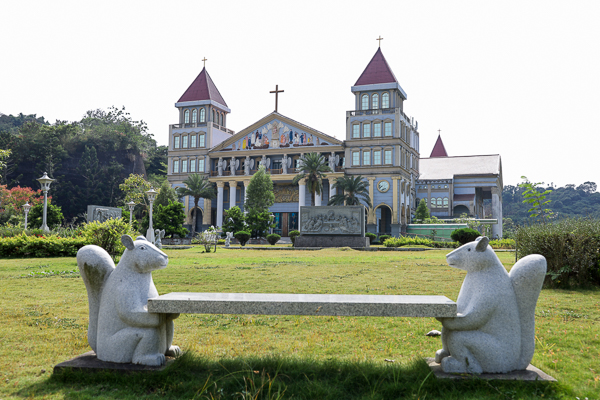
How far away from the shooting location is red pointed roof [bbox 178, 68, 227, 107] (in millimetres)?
52750

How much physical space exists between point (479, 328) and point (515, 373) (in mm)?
439

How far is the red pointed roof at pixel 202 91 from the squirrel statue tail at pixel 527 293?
167 ft

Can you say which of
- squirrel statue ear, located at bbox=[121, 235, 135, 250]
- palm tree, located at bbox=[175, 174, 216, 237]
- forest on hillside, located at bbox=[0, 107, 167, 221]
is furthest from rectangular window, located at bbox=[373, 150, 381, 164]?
squirrel statue ear, located at bbox=[121, 235, 135, 250]

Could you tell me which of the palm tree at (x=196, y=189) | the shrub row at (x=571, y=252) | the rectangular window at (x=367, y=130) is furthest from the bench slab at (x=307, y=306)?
the palm tree at (x=196, y=189)

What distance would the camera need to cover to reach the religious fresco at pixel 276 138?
48.6 m

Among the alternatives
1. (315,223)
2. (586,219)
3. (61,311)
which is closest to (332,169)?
(315,223)

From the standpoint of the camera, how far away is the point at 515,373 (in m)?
3.83

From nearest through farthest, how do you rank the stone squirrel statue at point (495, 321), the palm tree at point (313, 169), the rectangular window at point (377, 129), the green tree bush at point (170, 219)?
1. the stone squirrel statue at point (495, 321)
2. the green tree bush at point (170, 219)
3. the palm tree at point (313, 169)
4. the rectangular window at point (377, 129)

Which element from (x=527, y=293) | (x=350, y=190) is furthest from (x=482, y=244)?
(x=350, y=190)

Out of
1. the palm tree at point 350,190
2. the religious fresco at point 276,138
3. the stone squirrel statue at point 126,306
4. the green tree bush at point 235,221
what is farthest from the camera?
the religious fresco at point 276,138

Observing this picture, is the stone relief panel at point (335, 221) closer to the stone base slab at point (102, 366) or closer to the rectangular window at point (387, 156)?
the rectangular window at point (387, 156)

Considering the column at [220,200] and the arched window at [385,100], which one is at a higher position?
the arched window at [385,100]

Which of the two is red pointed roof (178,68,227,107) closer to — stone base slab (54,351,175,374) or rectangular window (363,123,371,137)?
rectangular window (363,123,371,137)

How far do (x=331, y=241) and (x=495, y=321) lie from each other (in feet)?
85.6
